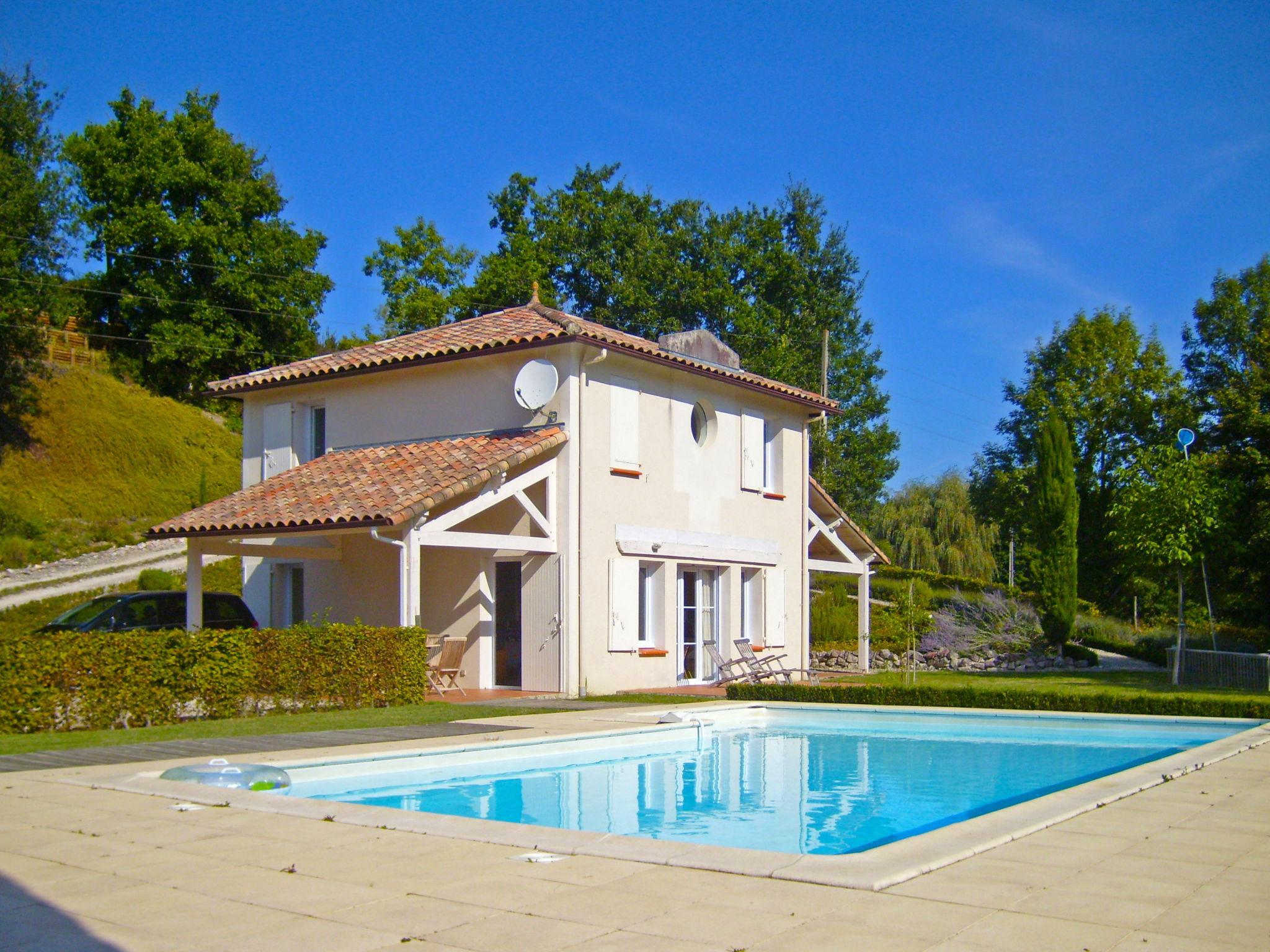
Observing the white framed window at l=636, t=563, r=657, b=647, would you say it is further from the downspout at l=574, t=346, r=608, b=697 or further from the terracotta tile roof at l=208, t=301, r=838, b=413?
the terracotta tile roof at l=208, t=301, r=838, b=413

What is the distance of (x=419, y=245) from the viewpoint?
42.2 metres

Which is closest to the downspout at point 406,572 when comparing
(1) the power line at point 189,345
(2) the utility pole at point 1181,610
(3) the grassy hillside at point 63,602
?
(3) the grassy hillside at point 63,602

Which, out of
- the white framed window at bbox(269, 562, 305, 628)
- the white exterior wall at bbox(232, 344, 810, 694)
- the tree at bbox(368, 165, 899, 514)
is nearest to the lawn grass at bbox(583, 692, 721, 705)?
the white exterior wall at bbox(232, 344, 810, 694)

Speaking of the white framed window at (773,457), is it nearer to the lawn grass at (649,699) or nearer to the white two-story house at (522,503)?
the white two-story house at (522,503)

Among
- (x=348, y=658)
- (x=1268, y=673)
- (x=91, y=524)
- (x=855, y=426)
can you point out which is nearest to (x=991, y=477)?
(x=855, y=426)

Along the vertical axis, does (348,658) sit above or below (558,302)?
below

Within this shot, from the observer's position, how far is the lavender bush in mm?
31188

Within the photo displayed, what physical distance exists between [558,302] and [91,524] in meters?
18.0

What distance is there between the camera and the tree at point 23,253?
35.7 meters

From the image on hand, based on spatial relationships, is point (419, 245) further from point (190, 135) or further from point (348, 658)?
point (348, 658)

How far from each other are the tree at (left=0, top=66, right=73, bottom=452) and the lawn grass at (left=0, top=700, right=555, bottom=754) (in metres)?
27.3

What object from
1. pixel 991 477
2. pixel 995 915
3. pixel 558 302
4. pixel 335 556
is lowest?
pixel 995 915

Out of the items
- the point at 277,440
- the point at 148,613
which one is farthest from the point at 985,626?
the point at 148,613

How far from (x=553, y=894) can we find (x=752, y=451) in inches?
695
